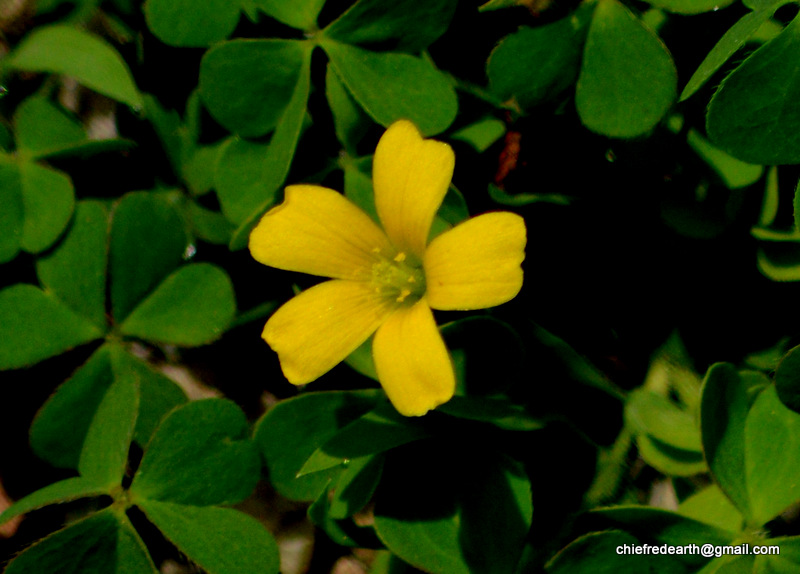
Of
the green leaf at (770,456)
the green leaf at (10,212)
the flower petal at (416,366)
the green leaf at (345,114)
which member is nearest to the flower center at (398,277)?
the flower petal at (416,366)

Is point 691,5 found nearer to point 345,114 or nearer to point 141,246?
point 345,114

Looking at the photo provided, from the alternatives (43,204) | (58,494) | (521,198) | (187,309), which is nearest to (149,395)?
(187,309)

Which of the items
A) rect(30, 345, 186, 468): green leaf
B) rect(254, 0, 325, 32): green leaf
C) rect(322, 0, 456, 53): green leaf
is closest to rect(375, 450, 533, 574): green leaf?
rect(30, 345, 186, 468): green leaf

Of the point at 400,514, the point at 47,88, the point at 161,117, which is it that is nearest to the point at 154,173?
the point at 161,117

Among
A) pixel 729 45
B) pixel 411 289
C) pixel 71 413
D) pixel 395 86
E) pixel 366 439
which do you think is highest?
pixel 729 45

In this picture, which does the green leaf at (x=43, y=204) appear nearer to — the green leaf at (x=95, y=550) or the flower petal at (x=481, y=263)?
the green leaf at (x=95, y=550)

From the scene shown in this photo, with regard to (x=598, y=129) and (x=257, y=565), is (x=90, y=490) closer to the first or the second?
(x=257, y=565)
